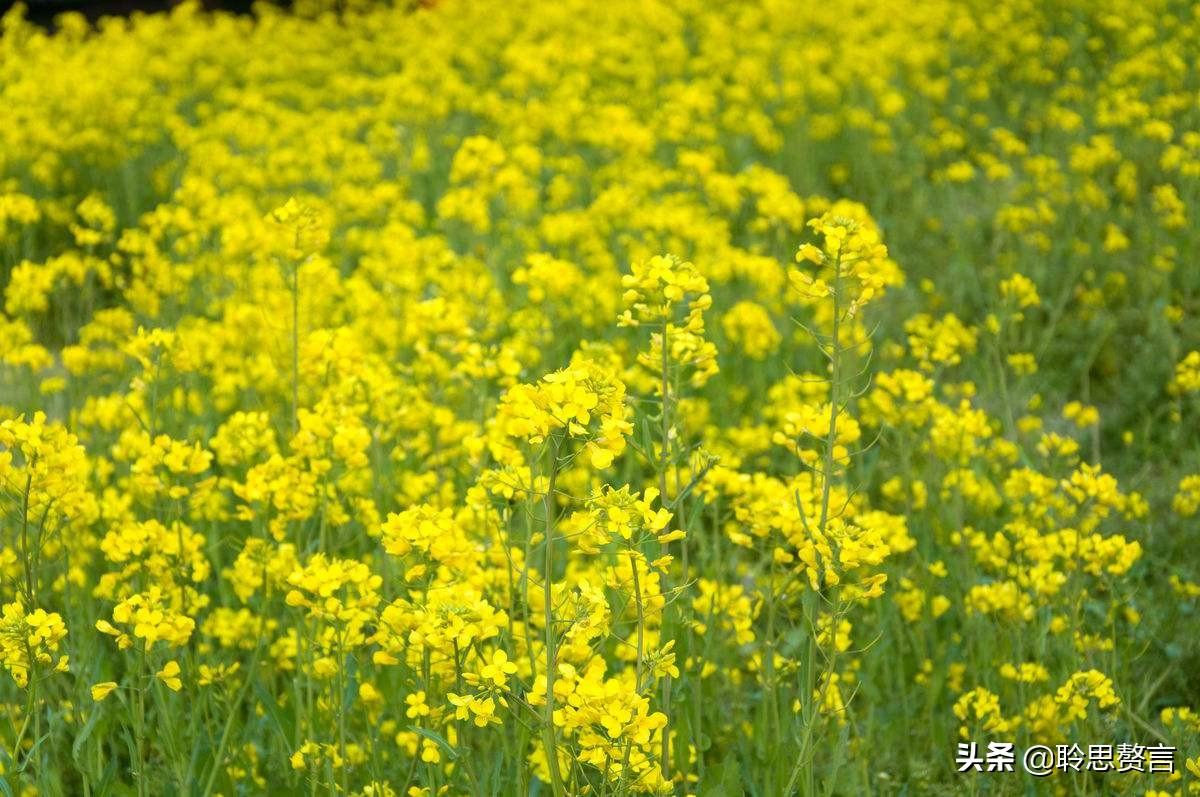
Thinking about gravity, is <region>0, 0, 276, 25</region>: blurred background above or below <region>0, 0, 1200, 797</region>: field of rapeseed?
above

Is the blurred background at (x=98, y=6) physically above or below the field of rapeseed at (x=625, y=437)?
above

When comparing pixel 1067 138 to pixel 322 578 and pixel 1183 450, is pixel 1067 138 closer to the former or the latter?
pixel 1183 450

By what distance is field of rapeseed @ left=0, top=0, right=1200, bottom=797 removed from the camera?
8.04 ft

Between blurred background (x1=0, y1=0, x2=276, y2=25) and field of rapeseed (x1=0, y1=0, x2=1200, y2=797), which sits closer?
field of rapeseed (x1=0, y1=0, x2=1200, y2=797)

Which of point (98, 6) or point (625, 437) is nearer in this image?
point (625, 437)

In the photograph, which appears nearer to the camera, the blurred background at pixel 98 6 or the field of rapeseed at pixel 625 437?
the field of rapeseed at pixel 625 437

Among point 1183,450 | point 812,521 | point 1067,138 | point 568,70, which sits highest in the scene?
point 568,70

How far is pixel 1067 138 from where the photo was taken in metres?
7.13

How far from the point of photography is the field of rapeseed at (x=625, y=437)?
2.45 metres

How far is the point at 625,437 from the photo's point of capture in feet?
8.42

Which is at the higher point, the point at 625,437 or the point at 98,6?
the point at 98,6

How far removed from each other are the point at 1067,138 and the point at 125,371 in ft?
15.0

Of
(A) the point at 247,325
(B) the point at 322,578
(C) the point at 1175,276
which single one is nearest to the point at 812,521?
(B) the point at 322,578

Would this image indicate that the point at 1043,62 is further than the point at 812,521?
Yes
